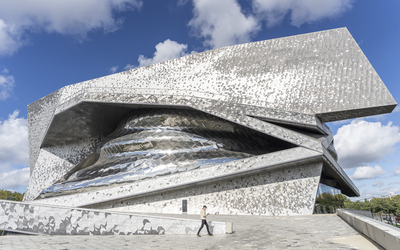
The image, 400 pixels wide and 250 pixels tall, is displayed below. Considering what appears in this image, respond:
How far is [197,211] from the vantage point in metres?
12.7

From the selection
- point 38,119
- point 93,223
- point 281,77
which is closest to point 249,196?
point 93,223

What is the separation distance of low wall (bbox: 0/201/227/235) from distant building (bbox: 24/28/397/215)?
3.81 metres

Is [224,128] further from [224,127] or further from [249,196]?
[249,196]

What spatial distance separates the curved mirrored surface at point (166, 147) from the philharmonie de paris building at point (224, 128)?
6 centimetres

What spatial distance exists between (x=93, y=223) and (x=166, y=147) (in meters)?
6.95

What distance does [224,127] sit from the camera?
14.9m

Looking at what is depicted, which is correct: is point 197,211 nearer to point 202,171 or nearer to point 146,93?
point 202,171

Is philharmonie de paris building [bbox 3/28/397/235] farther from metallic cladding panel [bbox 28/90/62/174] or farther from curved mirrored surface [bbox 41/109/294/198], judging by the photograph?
metallic cladding panel [bbox 28/90/62/174]

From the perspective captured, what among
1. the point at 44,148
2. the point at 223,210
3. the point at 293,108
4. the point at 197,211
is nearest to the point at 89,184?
the point at 197,211

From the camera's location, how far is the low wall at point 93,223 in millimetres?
7992

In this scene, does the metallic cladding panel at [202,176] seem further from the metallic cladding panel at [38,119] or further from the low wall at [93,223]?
the metallic cladding panel at [38,119]

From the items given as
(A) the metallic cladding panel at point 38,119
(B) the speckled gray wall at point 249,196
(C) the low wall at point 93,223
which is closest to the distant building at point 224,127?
(B) the speckled gray wall at point 249,196

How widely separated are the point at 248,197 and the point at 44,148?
1767cm

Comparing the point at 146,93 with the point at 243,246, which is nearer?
the point at 243,246
